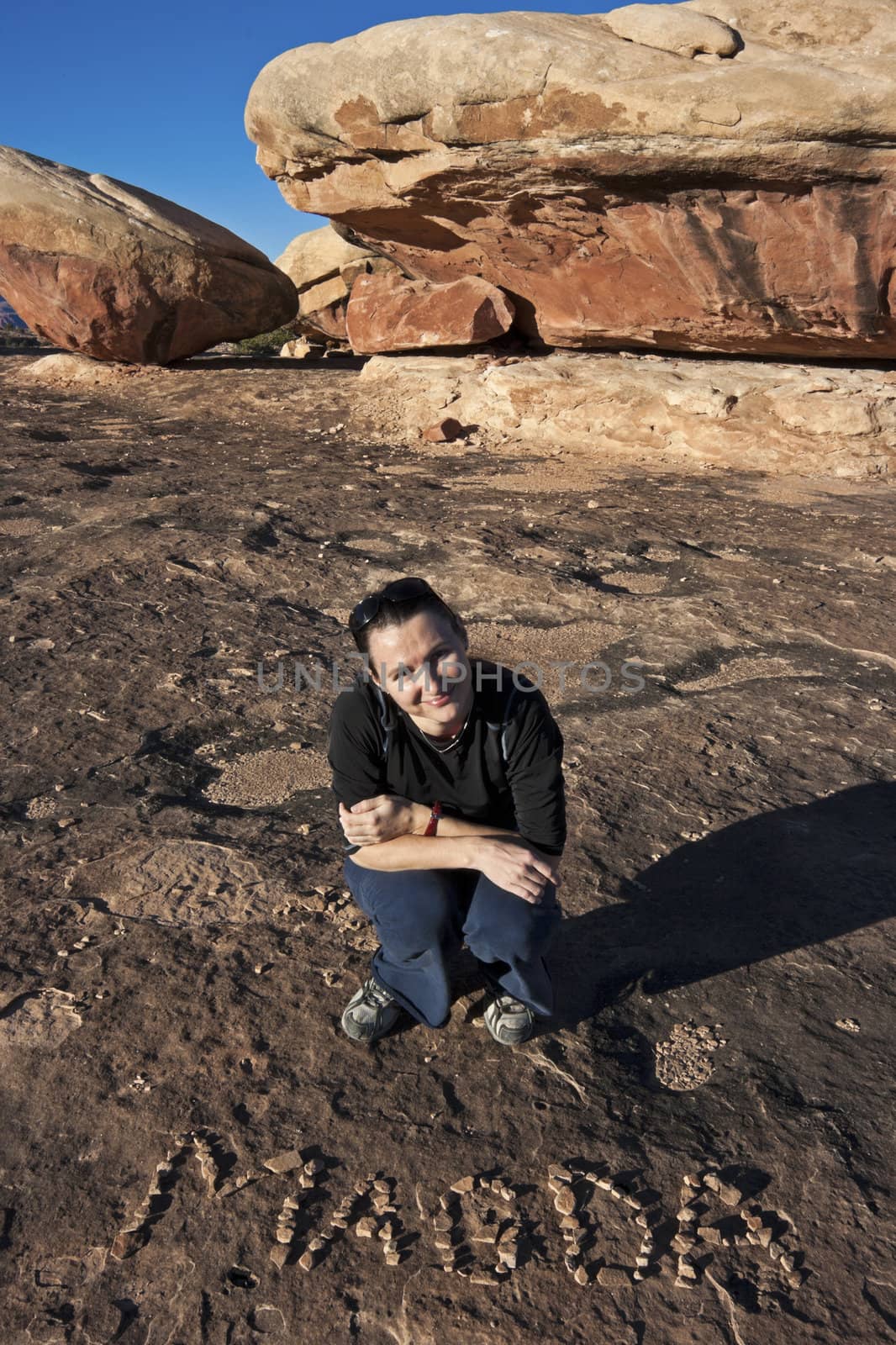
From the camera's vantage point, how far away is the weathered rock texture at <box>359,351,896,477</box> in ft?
20.5

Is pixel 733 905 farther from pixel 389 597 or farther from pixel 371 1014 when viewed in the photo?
pixel 389 597

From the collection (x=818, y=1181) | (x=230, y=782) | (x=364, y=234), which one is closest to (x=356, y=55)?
(x=364, y=234)

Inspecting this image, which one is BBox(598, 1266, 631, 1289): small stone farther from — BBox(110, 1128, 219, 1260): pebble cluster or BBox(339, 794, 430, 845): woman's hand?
BBox(339, 794, 430, 845): woman's hand

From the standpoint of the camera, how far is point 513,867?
172cm

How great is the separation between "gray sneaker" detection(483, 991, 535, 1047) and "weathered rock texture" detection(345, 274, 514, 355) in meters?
6.46

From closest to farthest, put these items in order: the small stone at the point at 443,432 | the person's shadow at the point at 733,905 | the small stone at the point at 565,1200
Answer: the small stone at the point at 565,1200, the person's shadow at the point at 733,905, the small stone at the point at 443,432

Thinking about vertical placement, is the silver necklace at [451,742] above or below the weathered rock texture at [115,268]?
below

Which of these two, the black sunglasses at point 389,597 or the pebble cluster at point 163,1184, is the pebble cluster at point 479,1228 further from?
the black sunglasses at point 389,597

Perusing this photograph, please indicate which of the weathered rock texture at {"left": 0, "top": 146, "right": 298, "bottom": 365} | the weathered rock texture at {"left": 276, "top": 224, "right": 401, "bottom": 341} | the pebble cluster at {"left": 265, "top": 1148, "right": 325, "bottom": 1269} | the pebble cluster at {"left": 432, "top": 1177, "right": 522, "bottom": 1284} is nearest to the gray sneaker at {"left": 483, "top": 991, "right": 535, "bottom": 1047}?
the pebble cluster at {"left": 432, "top": 1177, "right": 522, "bottom": 1284}

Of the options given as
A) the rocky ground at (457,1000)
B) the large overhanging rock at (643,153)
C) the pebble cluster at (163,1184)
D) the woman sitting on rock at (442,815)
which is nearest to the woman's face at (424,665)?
the woman sitting on rock at (442,815)

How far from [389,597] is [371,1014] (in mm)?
768

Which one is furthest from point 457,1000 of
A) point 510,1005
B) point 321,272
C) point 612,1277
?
point 321,272

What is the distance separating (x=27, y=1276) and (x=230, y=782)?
147cm

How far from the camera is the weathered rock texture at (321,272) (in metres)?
11.5
